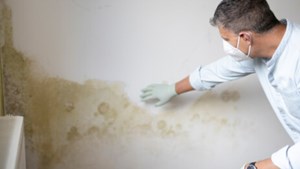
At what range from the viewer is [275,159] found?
1.16 metres

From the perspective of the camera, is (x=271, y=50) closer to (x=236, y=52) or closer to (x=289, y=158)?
(x=236, y=52)

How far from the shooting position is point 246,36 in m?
1.20

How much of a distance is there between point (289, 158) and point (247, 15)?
487mm

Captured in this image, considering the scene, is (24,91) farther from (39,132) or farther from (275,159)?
(275,159)

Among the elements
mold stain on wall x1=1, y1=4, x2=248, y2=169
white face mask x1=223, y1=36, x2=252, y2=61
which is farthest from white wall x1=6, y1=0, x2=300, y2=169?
white face mask x1=223, y1=36, x2=252, y2=61

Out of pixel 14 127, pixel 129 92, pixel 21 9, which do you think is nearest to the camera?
pixel 14 127

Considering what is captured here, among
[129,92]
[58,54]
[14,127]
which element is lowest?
[14,127]

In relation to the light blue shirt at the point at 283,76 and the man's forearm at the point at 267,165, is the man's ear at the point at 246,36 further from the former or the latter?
the man's forearm at the point at 267,165

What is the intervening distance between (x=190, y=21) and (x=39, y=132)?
2.85 feet

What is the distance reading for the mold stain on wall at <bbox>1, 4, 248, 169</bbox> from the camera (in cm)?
151

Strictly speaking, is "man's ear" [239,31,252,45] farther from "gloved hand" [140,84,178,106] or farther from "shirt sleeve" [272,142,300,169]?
"gloved hand" [140,84,178,106]

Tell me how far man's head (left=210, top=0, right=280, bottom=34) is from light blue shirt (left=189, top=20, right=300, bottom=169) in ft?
0.29

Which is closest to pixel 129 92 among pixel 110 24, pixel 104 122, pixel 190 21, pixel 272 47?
pixel 104 122

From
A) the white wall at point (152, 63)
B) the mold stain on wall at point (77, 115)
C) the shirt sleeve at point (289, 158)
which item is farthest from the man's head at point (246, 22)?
the mold stain on wall at point (77, 115)
